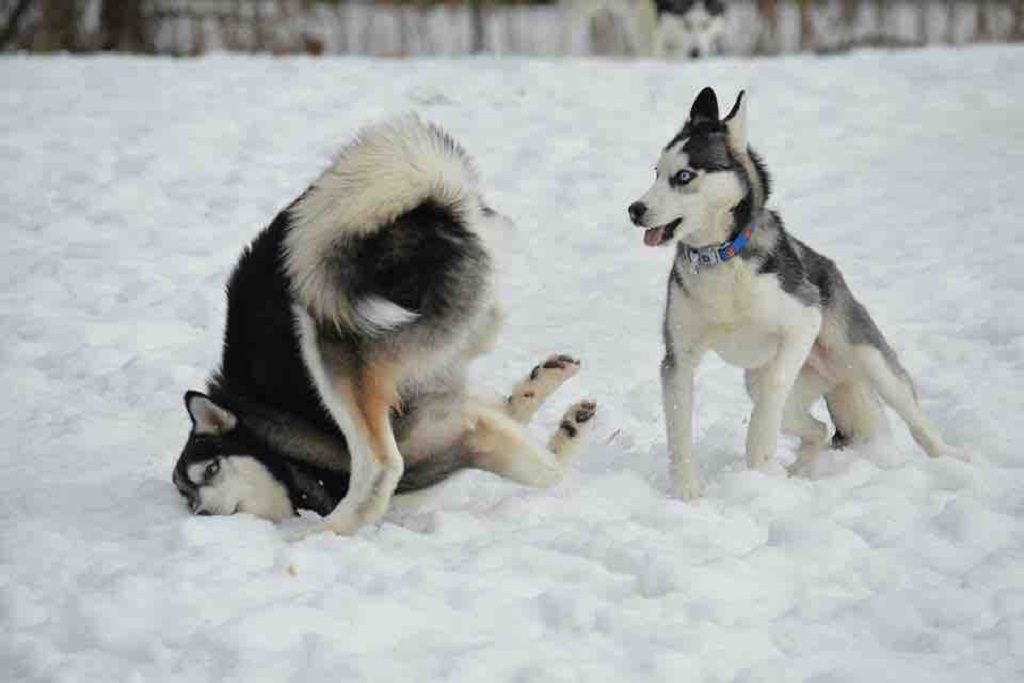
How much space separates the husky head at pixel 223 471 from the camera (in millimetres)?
3770

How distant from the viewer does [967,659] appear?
9.56 feet

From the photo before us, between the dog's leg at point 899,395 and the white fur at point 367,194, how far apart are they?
4.74 ft

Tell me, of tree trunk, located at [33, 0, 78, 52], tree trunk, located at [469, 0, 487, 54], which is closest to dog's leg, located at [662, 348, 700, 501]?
tree trunk, located at [469, 0, 487, 54]

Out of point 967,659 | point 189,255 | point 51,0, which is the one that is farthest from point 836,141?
point 51,0

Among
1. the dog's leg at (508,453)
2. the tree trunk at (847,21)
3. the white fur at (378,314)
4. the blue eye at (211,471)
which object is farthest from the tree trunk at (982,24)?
the blue eye at (211,471)

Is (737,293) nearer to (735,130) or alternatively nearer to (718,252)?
(718,252)

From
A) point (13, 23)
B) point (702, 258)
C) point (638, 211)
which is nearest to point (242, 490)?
point (638, 211)

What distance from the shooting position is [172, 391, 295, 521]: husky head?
3.77 meters

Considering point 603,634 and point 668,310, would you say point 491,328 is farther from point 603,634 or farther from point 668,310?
point 603,634

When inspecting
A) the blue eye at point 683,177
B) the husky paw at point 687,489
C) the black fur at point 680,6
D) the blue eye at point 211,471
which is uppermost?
the black fur at point 680,6

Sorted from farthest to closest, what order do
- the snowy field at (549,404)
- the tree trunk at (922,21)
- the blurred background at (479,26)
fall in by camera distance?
the tree trunk at (922,21)
the blurred background at (479,26)
the snowy field at (549,404)

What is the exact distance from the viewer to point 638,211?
3.97 meters

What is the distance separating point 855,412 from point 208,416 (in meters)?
2.13

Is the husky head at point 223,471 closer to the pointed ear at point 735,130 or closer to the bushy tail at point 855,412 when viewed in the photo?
the pointed ear at point 735,130
